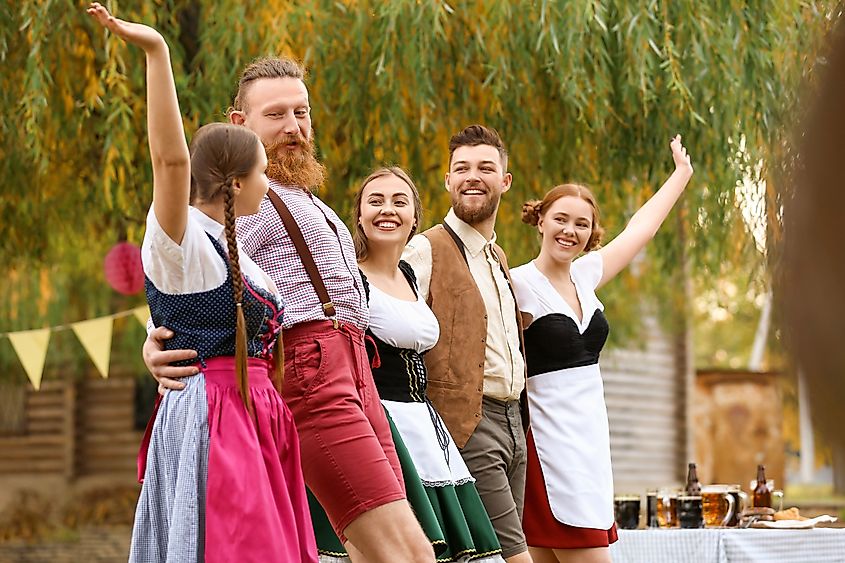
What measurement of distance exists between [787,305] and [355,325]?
8.65ft

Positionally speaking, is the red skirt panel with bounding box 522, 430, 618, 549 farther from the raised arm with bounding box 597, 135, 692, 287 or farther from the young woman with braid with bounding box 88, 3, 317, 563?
the young woman with braid with bounding box 88, 3, 317, 563

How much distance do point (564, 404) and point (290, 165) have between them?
1408 mm

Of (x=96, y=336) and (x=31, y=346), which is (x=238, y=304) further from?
(x=96, y=336)

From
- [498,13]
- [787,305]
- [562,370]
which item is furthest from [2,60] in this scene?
[787,305]

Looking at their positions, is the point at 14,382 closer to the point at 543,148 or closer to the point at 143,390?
the point at 143,390

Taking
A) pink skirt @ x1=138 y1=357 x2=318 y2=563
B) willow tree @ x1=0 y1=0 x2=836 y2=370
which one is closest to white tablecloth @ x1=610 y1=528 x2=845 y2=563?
willow tree @ x1=0 y1=0 x2=836 y2=370

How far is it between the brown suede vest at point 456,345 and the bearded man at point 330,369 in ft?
1.85

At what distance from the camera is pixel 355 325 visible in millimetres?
3043

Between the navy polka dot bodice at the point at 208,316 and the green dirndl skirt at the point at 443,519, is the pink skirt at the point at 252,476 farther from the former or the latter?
the green dirndl skirt at the point at 443,519

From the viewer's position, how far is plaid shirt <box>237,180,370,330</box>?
9.65 ft

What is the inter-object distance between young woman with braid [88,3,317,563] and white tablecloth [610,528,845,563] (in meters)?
2.52

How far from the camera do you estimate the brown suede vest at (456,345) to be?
363 centimetres

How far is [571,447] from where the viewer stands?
4.07 metres

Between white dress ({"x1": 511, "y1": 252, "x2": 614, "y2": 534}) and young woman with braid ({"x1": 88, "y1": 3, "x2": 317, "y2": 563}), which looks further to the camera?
white dress ({"x1": 511, "y1": 252, "x2": 614, "y2": 534})
